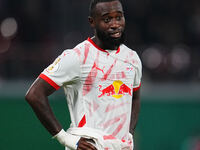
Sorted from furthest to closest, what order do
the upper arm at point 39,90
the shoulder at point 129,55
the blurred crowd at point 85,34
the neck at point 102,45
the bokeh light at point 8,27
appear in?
the bokeh light at point 8,27 < the blurred crowd at point 85,34 < the shoulder at point 129,55 < the neck at point 102,45 < the upper arm at point 39,90

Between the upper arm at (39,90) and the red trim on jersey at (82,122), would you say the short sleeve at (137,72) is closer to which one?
the red trim on jersey at (82,122)

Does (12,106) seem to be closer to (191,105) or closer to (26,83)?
(26,83)

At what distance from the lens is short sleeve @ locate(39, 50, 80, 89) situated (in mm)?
3967

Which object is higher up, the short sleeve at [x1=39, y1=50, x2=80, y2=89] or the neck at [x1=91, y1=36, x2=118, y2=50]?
the neck at [x1=91, y1=36, x2=118, y2=50]

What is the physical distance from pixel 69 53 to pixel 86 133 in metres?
0.63

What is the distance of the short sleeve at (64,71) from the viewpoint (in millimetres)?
3967

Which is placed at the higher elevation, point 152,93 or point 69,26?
point 69,26

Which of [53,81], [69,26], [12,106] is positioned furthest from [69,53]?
[69,26]

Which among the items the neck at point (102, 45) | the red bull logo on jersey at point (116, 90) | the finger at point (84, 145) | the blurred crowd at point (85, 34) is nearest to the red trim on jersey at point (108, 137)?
the finger at point (84, 145)

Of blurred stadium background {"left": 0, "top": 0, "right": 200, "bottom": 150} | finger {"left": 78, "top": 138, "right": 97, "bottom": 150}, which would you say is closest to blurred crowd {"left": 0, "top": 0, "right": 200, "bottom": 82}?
blurred stadium background {"left": 0, "top": 0, "right": 200, "bottom": 150}

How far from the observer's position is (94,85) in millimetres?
4047

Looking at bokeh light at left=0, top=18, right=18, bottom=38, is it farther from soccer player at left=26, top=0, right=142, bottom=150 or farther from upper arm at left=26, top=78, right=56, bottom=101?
upper arm at left=26, top=78, right=56, bottom=101

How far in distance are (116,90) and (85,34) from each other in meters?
4.74

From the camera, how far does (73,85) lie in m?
4.09
